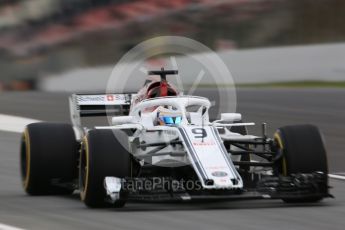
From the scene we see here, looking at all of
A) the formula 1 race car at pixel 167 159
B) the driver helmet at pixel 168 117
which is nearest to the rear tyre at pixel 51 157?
the formula 1 race car at pixel 167 159

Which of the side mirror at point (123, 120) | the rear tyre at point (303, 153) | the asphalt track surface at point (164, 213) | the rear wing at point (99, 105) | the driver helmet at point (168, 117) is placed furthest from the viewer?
the rear wing at point (99, 105)

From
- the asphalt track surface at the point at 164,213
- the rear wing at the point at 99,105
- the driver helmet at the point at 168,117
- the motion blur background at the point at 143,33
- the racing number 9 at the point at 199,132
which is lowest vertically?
the asphalt track surface at the point at 164,213

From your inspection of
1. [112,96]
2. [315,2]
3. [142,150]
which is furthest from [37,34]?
[142,150]

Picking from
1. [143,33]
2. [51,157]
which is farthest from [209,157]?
[143,33]

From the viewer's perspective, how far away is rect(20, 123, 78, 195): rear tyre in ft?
41.6

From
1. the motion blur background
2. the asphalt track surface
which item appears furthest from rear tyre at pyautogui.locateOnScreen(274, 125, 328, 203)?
the motion blur background

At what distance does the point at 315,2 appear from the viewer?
1288 inches

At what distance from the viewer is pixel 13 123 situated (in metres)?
22.7

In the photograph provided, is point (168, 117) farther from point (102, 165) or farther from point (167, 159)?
point (102, 165)

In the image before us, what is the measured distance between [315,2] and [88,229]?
23.8 metres

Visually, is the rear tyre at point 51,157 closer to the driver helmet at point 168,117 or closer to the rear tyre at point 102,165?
the driver helmet at point 168,117

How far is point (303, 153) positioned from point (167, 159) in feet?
4.73

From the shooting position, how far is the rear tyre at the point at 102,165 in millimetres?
11148

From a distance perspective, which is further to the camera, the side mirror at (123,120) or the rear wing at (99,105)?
the rear wing at (99,105)
